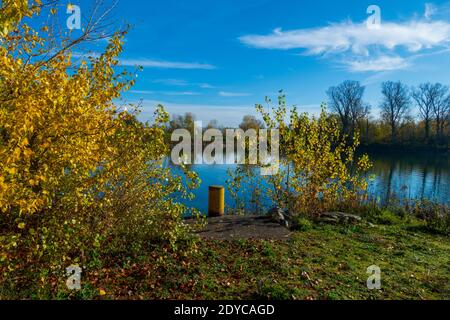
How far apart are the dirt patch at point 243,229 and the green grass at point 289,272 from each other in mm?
542

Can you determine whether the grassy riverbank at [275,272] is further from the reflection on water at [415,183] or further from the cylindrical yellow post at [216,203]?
the reflection on water at [415,183]

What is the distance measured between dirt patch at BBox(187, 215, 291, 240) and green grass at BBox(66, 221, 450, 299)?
21.3 inches

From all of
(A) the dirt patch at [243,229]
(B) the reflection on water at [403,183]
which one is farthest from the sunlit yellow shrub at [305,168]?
(B) the reflection on water at [403,183]

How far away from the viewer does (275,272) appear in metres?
6.71

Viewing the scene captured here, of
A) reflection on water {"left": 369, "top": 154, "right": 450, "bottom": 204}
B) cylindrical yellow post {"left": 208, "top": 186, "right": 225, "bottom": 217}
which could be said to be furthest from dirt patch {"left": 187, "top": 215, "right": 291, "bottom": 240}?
reflection on water {"left": 369, "top": 154, "right": 450, "bottom": 204}

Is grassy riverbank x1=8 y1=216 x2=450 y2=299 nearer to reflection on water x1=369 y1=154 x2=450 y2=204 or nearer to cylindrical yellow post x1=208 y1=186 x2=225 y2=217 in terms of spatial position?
cylindrical yellow post x1=208 y1=186 x2=225 y2=217

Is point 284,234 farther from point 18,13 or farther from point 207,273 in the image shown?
A: point 18,13

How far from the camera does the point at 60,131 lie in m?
5.00

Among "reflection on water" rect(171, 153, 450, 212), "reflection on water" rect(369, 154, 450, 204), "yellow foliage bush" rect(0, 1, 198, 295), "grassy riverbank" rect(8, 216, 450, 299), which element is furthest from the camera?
"reflection on water" rect(369, 154, 450, 204)

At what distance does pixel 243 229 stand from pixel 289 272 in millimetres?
3134

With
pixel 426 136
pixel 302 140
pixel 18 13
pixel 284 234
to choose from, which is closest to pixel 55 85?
pixel 18 13

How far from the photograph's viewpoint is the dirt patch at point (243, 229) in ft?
29.8

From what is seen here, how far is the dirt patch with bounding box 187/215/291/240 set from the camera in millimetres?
9094
